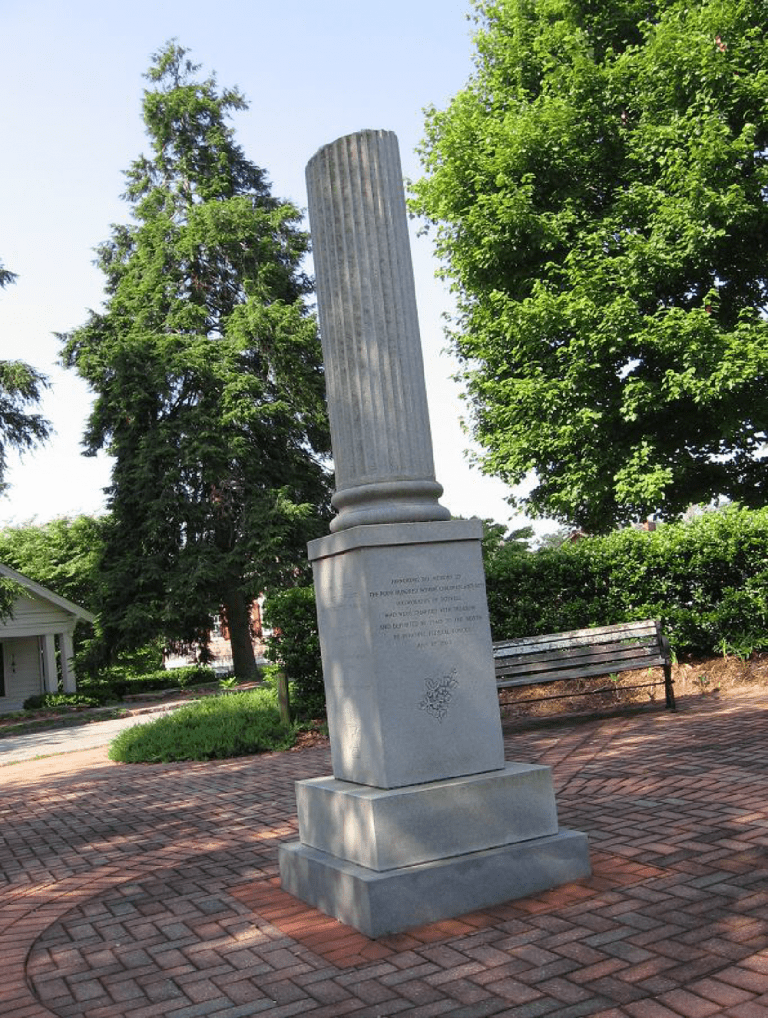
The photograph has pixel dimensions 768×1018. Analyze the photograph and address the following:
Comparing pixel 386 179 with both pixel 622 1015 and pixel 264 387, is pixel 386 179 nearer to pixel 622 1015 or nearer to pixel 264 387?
pixel 622 1015

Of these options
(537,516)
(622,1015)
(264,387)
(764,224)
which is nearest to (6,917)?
(622,1015)

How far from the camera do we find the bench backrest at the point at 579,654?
10.3 m

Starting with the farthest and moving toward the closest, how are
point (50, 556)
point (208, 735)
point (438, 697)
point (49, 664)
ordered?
point (50, 556), point (49, 664), point (208, 735), point (438, 697)

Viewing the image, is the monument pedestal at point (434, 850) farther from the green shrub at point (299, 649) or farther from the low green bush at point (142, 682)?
the low green bush at point (142, 682)

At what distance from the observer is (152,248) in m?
31.6

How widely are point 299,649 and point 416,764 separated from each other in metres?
8.14

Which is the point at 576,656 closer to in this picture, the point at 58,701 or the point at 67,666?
the point at 58,701

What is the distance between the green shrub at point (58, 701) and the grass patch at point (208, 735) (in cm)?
1907

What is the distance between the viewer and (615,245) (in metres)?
17.4

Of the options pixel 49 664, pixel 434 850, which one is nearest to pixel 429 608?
pixel 434 850

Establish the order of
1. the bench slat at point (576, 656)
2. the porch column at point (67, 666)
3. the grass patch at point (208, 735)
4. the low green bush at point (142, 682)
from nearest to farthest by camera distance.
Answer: the bench slat at point (576, 656)
the grass patch at point (208, 735)
the low green bush at point (142, 682)
the porch column at point (67, 666)

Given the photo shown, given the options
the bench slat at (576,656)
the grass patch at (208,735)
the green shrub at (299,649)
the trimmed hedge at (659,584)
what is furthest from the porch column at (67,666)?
the bench slat at (576,656)

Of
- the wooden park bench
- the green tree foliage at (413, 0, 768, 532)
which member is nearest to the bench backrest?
the wooden park bench

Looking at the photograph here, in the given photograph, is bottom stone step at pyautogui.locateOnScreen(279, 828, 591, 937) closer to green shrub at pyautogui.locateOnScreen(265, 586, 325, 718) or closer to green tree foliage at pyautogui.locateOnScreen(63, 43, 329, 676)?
green shrub at pyautogui.locateOnScreen(265, 586, 325, 718)
